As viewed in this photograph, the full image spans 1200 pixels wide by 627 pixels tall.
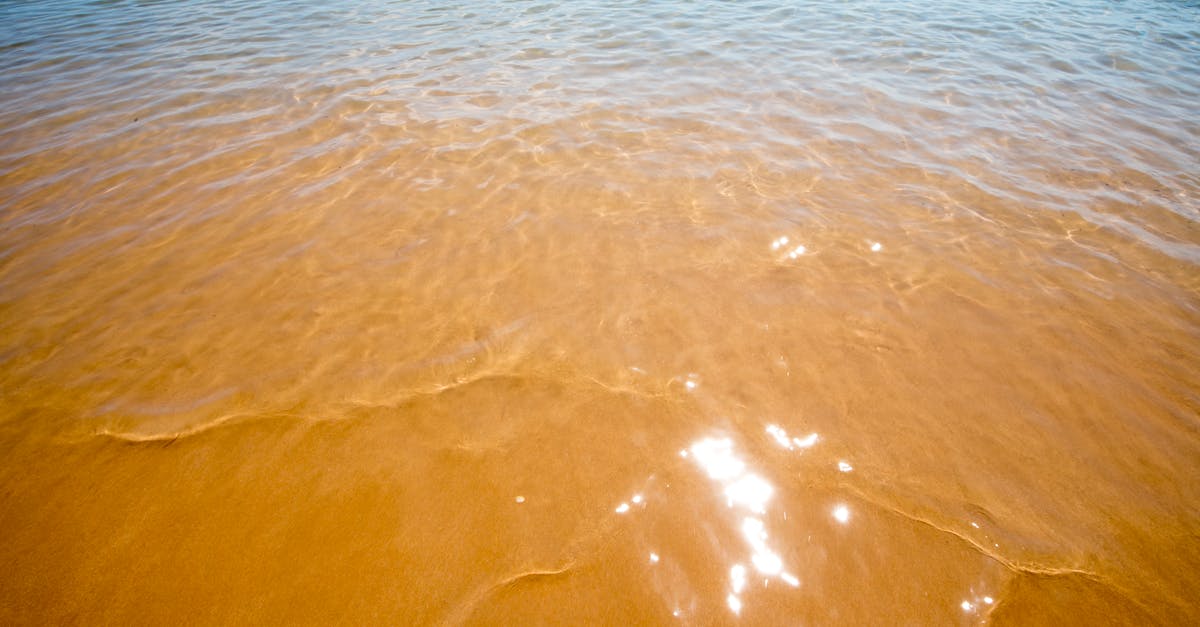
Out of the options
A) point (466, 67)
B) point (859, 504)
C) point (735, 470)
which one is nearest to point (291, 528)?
point (735, 470)

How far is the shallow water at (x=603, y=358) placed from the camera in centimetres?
180

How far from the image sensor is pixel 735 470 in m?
2.11

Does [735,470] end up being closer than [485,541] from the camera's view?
No

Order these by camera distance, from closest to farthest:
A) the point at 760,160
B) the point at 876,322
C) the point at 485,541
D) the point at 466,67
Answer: the point at 485,541 < the point at 876,322 < the point at 760,160 < the point at 466,67

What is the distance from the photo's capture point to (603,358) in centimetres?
259

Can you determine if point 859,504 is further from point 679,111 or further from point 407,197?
point 679,111

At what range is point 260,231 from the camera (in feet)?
11.6

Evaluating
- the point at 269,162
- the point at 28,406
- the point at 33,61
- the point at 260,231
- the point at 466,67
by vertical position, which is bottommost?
the point at 28,406

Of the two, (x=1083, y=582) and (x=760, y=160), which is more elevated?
(x=760, y=160)

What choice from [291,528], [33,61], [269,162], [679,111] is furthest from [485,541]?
[33,61]

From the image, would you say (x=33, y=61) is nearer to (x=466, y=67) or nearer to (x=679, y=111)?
(x=466, y=67)

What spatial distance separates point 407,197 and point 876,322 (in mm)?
3398

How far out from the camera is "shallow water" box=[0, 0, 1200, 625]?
1.80 metres

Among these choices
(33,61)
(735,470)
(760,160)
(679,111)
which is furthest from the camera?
(33,61)
